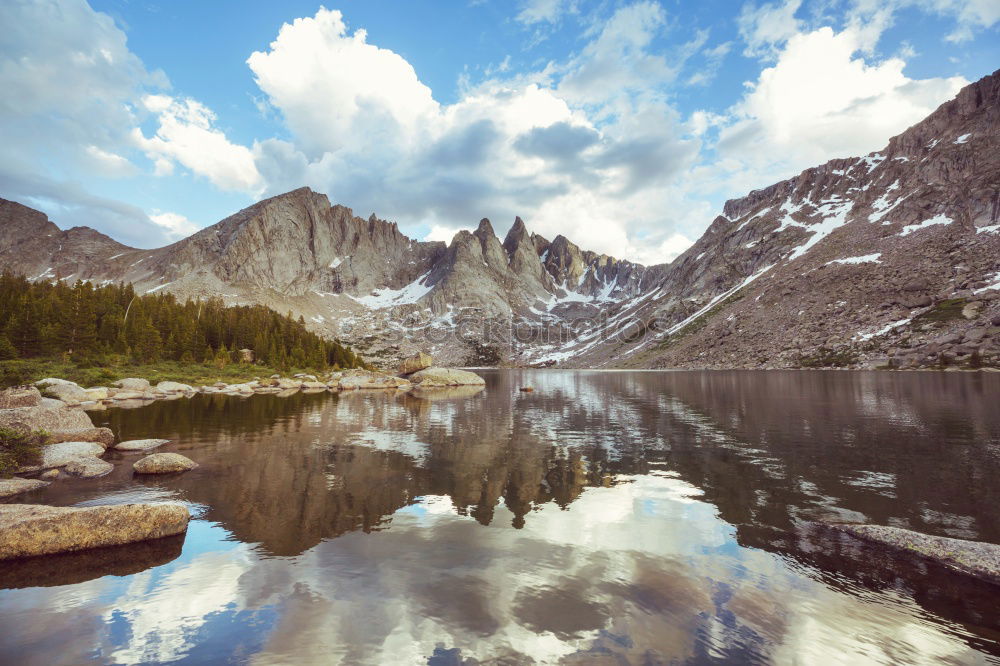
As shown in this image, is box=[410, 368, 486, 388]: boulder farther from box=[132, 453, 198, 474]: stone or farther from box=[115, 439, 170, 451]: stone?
box=[132, 453, 198, 474]: stone

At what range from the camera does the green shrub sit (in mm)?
16455

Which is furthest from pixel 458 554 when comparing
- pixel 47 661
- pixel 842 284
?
pixel 842 284

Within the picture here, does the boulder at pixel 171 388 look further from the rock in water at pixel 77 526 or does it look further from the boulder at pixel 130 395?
the rock in water at pixel 77 526

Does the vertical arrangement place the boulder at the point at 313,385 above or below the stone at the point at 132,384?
below

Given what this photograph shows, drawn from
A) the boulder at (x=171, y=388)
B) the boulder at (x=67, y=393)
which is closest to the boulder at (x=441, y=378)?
the boulder at (x=171, y=388)

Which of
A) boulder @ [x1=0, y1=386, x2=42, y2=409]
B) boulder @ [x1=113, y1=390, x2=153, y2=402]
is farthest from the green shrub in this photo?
boulder @ [x1=113, y1=390, x2=153, y2=402]

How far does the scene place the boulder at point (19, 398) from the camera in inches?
851

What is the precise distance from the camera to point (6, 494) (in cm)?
1407

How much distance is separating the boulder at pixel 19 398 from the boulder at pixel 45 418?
430mm

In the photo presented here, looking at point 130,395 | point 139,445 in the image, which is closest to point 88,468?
point 139,445

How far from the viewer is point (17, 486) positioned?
1452 centimetres

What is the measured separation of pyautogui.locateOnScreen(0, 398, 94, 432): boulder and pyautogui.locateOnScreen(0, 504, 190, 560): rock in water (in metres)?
12.0

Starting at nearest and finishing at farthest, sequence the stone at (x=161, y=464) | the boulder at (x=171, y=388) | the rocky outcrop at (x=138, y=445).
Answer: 1. the stone at (x=161, y=464)
2. the rocky outcrop at (x=138, y=445)
3. the boulder at (x=171, y=388)

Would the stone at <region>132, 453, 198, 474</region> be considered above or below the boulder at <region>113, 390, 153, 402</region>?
below
